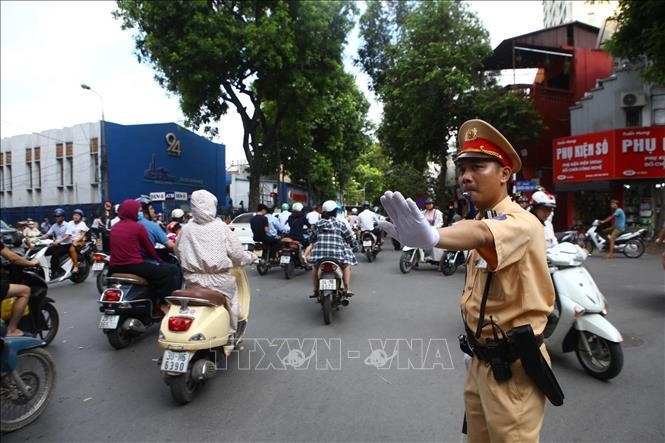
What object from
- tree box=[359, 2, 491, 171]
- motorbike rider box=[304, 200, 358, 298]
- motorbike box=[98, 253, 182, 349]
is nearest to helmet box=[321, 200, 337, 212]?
motorbike rider box=[304, 200, 358, 298]

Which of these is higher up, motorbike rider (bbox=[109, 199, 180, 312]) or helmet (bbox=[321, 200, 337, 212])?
helmet (bbox=[321, 200, 337, 212])

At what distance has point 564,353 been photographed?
14.1 ft

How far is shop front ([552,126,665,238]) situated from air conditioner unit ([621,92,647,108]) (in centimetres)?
151

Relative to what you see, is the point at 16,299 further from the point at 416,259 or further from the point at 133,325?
the point at 416,259

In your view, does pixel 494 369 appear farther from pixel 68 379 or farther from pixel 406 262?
pixel 406 262

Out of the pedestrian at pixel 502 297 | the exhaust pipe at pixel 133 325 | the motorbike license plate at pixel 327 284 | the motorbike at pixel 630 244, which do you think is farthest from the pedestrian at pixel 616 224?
the pedestrian at pixel 502 297

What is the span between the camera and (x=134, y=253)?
192 inches

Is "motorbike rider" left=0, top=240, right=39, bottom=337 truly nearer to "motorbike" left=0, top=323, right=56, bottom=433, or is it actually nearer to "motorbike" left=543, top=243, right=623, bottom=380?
"motorbike" left=0, top=323, right=56, bottom=433

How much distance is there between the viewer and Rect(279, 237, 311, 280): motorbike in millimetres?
9469

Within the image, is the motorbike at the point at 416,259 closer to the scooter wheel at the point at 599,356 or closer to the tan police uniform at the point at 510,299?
the scooter wheel at the point at 599,356

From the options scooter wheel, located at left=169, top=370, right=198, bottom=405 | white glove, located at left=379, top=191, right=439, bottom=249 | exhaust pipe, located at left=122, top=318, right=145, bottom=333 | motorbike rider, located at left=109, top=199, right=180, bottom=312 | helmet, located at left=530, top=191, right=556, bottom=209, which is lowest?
scooter wheel, located at left=169, top=370, right=198, bottom=405

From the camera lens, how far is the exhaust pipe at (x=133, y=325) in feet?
15.5

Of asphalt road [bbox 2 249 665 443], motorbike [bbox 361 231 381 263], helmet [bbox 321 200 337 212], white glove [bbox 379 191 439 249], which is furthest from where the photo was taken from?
motorbike [bbox 361 231 381 263]

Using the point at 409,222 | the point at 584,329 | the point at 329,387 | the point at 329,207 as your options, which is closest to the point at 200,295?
the point at 329,387
